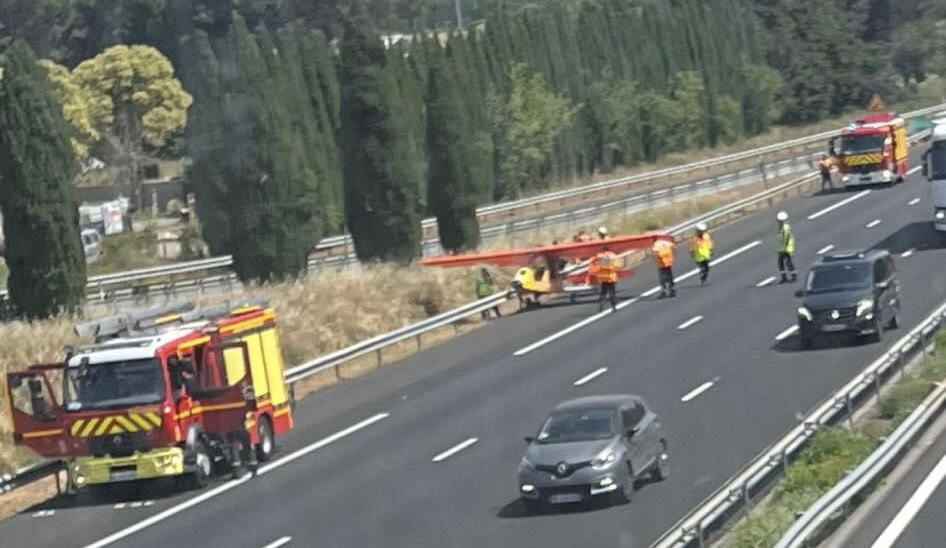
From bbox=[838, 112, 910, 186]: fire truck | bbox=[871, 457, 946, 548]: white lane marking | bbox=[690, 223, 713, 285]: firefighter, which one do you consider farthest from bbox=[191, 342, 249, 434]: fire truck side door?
bbox=[838, 112, 910, 186]: fire truck

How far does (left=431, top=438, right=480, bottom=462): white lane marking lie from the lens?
27766 mm

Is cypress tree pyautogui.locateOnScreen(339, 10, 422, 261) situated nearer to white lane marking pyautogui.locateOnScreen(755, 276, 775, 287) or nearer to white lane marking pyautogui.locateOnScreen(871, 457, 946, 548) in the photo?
white lane marking pyautogui.locateOnScreen(755, 276, 775, 287)

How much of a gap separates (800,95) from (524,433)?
84569 mm

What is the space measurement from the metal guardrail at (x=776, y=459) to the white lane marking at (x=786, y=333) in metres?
4.31

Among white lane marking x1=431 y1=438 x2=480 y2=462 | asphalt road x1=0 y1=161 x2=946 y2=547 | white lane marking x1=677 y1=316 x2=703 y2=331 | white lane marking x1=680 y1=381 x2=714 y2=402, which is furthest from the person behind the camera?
white lane marking x1=677 y1=316 x2=703 y2=331

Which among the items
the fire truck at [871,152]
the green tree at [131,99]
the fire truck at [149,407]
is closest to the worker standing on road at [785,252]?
the fire truck at [149,407]

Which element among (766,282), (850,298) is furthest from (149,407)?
(766,282)

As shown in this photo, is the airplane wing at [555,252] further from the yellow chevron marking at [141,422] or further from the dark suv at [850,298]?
the yellow chevron marking at [141,422]

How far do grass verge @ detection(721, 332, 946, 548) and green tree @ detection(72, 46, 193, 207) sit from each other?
229 ft

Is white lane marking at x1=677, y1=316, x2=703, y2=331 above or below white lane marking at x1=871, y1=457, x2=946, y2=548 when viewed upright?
below

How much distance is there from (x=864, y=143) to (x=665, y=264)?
23445 mm

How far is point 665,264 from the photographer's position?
147 feet

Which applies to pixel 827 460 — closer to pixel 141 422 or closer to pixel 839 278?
pixel 141 422

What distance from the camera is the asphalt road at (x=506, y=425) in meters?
22.8
